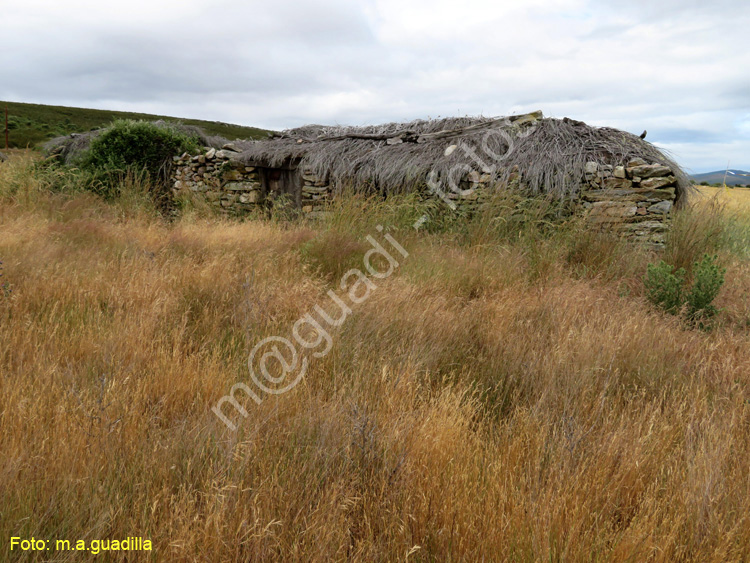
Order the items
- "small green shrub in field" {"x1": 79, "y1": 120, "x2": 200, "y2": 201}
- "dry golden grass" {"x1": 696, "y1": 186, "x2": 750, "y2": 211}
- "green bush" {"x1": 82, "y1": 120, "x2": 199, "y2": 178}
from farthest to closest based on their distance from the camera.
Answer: "green bush" {"x1": 82, "y1": 120, "x2": 199, "y2": 178} → "small green shrub in field" {"x1": 79, "y1": 120, "x2": 200, "y2": 201} → "dry golden grass" {"x1": 696, "y1": 186, "x2": 750, "y2": 211}

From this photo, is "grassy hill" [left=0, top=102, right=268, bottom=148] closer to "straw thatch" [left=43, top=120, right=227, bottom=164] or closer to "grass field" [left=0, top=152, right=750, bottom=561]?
"straw thatch" [left=43, top=120, right=227, bottom=164]

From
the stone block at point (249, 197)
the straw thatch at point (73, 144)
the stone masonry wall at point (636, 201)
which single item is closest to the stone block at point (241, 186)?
the stone block at point (249, 197)

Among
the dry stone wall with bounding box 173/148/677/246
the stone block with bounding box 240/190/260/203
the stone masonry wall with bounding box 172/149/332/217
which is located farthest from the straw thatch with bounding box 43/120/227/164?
the dry stone wall with bounding box 173/148/677/246

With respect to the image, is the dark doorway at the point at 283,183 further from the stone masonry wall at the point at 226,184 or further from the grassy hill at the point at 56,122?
the grassy hill at the point at 56,122

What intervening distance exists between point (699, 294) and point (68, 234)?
733 centimetres

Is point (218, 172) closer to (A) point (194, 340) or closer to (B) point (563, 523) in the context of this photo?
(A) point (194, 340)

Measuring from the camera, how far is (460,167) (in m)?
8.61

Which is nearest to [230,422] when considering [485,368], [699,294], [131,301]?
[485,368]

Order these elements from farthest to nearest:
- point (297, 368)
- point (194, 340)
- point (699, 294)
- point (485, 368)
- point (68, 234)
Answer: point (68, 234), point (699, 294), point (194, 340), point (485, 368), point (297, 368)

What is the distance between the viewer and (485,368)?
126 inches

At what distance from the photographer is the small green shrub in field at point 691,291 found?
4477 millimetres

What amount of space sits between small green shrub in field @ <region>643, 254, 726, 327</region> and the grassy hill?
3260cm

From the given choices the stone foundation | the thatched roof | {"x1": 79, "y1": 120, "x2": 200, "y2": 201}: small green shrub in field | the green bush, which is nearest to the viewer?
the thatched roof

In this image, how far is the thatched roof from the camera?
7895mm
